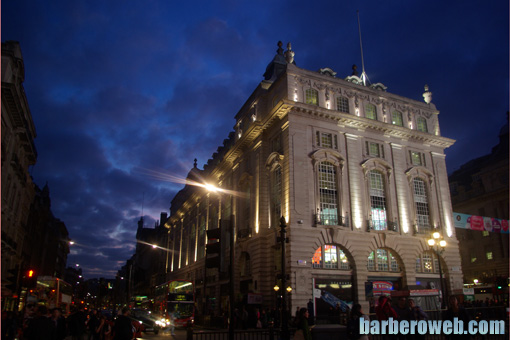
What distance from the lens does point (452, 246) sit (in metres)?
40.4

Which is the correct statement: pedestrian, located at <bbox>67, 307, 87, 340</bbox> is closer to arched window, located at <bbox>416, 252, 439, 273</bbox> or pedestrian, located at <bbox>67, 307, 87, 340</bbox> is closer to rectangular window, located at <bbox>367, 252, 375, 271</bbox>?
rectangular window, located at <bbox>367, 252, 375, 271</bbox>

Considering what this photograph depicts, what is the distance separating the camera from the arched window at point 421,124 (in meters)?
44.7

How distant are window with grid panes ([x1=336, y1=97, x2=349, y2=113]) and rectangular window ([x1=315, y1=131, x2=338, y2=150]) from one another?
3.59 metres

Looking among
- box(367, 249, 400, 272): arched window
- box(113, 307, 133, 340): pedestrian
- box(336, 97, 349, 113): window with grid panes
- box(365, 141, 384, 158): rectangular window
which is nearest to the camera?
box(113, 307, 133, 340): pedestrian

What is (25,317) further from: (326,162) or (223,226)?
(326,162)

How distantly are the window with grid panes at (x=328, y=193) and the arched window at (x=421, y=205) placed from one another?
32.6 feet

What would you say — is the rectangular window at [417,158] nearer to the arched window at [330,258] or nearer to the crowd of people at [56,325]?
the arched window at [330,258]

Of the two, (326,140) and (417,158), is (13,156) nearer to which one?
(326,140)

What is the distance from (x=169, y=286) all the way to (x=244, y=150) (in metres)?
17.7

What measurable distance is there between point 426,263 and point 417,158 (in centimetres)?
1144

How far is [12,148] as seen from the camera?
37.0m

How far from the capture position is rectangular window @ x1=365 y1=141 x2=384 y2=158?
131ft

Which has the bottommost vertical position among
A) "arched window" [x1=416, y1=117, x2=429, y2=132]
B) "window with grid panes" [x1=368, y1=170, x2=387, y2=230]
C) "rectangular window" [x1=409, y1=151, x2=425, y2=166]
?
"window with grid panes" [x1=368, y1=170, x2=387, y2=230]

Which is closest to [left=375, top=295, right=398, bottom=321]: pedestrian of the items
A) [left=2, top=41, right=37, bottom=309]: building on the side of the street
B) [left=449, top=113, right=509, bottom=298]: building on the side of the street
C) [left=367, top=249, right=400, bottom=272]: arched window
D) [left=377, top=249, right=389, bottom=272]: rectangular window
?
[left=367, top=249, right=400, bottom=272]: arched window
